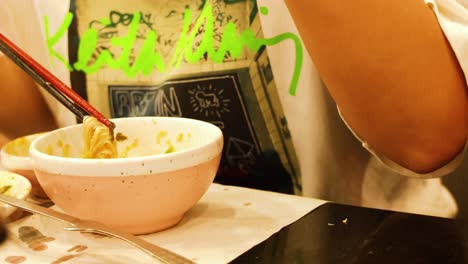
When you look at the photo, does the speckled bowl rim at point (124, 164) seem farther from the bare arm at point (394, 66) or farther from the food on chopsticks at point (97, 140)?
the bare arm at point (394, 66)

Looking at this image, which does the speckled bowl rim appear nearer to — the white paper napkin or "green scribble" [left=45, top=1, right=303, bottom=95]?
the white paper napkin

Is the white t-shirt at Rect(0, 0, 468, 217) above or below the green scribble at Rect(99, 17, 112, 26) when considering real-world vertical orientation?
below

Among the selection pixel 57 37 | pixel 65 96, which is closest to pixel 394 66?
pixel 65 96

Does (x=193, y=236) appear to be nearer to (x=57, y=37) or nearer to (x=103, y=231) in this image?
(x=103, y=231)

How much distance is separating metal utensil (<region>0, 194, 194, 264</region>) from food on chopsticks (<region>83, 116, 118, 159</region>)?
9 centimetres

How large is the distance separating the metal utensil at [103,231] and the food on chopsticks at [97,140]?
0.09 meters

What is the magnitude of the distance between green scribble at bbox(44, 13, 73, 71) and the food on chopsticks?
0.41 metres

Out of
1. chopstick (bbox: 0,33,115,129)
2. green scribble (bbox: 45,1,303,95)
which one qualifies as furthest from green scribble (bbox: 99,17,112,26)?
chopstick (bbox: 0,33,115,129)

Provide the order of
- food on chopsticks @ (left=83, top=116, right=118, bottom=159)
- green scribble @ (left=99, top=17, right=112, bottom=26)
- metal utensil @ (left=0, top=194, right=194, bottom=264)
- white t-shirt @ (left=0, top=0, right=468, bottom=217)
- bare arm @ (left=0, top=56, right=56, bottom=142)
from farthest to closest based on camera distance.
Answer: bare arm @ (left=0, top=56, right=56, bottom=142) < green scribble @ (left=99, top=17, right=112, bottom=26) < white t-shirt @ (left=0, top=0, right=468, bottom=217) < food on chopsticks @ (left=83, top=116, right=118, bottom=159) < metal utensil @ (left=0, top=194, right=194, bottom=264)

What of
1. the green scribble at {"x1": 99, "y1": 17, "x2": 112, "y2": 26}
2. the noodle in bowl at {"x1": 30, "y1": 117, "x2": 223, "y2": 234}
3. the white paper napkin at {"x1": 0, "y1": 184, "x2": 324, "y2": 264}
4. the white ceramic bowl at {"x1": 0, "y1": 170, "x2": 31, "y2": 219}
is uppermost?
the green scribble at {"x1": 99, "y1": 17, "x2": 112, "y2": 26}

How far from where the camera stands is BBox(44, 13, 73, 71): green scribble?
1.01m

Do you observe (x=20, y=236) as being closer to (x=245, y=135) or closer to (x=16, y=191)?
(x=16, y=191)

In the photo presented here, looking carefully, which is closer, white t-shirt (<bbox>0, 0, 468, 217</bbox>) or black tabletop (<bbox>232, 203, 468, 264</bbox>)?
black tabletop (<bbox>232, 203, 468, 264</bbox>)

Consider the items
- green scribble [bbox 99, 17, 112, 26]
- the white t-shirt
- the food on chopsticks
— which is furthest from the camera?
green scribble [bbox 99, 17, 112, 26]
